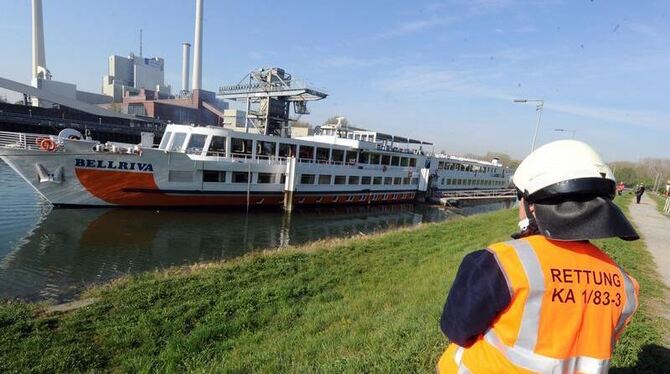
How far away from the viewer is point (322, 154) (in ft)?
99.6

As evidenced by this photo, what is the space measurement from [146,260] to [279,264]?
20.6 feet

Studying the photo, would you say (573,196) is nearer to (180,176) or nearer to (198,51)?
(180,176)

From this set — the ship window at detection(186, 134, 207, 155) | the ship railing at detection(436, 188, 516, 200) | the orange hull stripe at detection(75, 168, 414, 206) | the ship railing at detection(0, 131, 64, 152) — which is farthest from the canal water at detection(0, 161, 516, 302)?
the ship railing at detection(436, 188, 516, 200)

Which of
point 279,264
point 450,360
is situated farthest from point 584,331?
point 279,264

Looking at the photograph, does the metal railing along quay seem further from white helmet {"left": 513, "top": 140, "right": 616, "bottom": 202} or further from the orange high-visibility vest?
the orange high-visibility vest

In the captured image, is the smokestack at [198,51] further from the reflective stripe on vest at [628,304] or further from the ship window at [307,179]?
the reflective stripe on vest at [628,304]

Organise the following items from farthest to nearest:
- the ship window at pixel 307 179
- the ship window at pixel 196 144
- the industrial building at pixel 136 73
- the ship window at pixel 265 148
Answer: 1. the industrial building at pixel 136 73
2. the ship window at pixel 307 179
3. the ship window at pixel 265 148
4. the ship window at pixel 196 144

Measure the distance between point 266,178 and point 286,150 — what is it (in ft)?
9.11

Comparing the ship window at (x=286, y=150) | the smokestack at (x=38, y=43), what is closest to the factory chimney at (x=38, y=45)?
the smokestack at (x=38, y=43)

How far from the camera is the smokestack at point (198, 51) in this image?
89625 mm

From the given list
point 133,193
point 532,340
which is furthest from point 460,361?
point 133,193

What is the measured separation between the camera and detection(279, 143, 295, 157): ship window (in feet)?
90.8

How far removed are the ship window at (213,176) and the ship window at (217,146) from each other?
1.21 metres

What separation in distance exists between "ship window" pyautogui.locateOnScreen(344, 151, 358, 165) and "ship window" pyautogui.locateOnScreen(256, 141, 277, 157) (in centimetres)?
733
